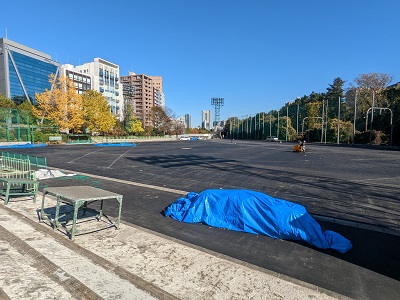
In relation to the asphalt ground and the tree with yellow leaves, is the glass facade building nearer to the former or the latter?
the tree with yellow leaves

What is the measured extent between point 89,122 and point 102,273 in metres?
51.6

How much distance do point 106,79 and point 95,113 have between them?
60.8 meters

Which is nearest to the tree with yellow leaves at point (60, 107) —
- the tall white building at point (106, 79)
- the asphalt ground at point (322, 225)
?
the asphalt ground at point (322, 225)

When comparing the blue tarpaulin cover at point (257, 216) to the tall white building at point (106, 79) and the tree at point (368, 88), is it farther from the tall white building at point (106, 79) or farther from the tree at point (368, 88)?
the tall white building at point (106, 79)

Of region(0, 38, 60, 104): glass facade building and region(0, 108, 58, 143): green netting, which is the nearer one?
region(0, 108, 58, 143): green netting

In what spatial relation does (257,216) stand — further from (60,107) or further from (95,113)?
(95,113)

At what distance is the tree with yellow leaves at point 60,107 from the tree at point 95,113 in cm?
406

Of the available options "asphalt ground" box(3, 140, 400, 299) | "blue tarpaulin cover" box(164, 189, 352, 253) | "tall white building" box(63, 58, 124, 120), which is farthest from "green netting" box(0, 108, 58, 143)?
"tall white building" box(63, 58, 124, 120)

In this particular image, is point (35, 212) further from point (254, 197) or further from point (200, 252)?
point (254, 197)

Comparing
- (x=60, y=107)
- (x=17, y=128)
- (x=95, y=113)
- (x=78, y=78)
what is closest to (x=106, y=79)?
(x=78, y=78)

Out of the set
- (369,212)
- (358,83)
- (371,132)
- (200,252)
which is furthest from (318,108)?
(200,252)

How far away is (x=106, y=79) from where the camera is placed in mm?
103312

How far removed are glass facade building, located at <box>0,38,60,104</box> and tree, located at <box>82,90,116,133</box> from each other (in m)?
36.1

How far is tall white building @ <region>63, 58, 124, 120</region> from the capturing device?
324 ft
